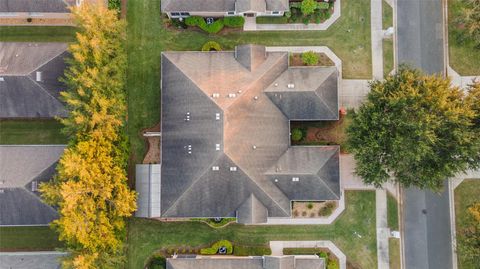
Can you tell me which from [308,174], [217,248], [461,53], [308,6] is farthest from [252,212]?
[461,53]

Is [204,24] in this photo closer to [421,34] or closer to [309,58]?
[309,58]

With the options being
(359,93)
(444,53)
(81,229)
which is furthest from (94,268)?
(444,53)

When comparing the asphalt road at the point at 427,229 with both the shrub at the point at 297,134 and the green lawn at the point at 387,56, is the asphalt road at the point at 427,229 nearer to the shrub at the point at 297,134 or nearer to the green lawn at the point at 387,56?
the green lawn at the point at 387,56

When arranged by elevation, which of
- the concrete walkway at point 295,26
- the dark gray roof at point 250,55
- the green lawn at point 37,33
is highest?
the concrete walkway at point 295,26

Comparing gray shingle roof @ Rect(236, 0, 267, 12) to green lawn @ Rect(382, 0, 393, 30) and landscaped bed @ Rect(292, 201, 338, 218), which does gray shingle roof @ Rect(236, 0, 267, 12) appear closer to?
green lawn @ Rect(382, 0, 393, 30)

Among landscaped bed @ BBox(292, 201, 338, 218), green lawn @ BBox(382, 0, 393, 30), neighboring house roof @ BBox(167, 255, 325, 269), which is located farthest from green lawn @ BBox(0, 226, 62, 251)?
green lawn @ BBox(382, 0, 393, 30)

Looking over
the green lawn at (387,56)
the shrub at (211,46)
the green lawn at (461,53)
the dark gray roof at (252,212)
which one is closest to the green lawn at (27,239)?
the dark gray roof at (252,212)
